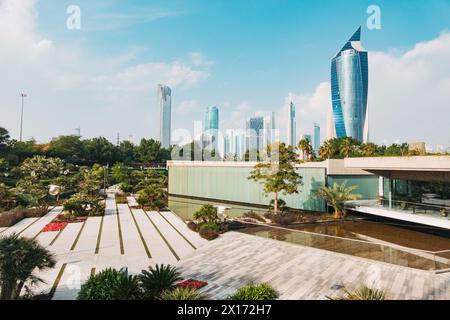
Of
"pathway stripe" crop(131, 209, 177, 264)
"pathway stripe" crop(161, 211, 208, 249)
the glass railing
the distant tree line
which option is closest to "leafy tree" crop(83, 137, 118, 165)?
the distant tree line

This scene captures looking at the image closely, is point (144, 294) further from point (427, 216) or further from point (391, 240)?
point (427, 216)

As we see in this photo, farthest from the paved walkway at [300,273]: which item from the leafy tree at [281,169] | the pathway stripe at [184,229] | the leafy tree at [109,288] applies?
the leafy tree at [281,169]

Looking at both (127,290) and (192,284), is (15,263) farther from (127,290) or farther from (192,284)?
(192,284)

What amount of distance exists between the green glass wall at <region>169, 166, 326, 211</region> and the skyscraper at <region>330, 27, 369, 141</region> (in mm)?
87719

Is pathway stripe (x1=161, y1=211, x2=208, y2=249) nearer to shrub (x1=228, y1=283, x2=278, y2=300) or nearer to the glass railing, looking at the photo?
the glass railing

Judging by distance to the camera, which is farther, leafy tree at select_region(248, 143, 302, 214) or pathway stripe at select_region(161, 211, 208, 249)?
leafy tree at select_region(248, 143, 302, 214)

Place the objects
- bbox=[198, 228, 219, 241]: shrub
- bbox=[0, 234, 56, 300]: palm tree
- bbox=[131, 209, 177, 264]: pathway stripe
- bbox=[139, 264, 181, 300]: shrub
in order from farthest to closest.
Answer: bbox=[198, 228, 219, 241]: shrub
bbox=[131, 209, 177, 264]: pathway stripe
bbox=[139, 264, 181, 300]: shrub
bbox=[0, 234, 56, 300]: palm tree

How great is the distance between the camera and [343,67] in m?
116

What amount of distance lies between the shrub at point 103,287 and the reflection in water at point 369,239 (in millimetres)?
10930

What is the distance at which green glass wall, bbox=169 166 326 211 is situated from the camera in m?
28.4

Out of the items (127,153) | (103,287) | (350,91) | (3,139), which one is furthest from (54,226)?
(350,91)
